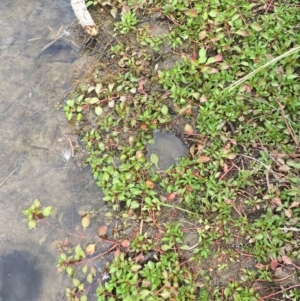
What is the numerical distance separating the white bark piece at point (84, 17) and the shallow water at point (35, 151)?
176 millimetres

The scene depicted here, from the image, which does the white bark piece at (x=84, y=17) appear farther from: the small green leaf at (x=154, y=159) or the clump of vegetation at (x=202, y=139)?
the small green leaf at (x=154, y=159)

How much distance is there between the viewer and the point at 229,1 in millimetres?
3752

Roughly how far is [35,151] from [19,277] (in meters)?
1.00

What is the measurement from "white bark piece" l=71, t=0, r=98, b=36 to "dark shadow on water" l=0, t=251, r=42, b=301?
6.45 ft

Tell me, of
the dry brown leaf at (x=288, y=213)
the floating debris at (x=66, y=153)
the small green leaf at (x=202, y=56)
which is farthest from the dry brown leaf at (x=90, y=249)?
the small green leaf at (x=202, y=56)

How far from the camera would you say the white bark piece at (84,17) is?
3.94m

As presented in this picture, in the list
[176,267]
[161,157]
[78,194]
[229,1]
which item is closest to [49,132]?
[78,194]

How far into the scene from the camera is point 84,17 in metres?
3.94

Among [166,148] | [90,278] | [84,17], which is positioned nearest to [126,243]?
[90,278]

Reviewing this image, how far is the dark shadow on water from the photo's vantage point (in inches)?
130

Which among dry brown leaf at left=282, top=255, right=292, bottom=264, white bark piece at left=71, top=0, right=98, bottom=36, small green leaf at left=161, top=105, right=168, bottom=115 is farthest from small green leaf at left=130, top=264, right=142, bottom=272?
white bark piece at left=71, top=0, right=98, bottom=36

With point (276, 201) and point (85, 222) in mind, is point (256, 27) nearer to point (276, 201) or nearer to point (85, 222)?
point (276, 201)

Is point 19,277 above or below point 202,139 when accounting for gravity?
below

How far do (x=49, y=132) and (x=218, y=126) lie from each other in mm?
1392
